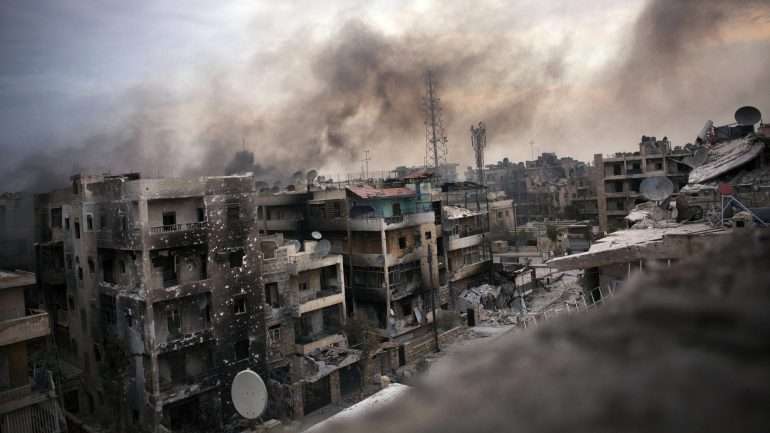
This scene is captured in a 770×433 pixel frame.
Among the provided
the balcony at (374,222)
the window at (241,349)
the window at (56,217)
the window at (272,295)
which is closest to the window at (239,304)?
the window at (241,349)

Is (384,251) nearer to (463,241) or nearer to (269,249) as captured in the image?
(269,249)

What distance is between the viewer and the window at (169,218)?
75.6 ft

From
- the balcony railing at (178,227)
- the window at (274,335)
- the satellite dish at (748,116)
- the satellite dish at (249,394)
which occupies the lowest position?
the satellite dish at (249,394)

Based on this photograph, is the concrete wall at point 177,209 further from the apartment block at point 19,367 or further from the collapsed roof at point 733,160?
the collapsed roof at point 733,160

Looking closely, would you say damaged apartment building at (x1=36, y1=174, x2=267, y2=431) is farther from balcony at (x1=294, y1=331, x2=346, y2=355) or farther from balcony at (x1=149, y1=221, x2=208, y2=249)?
balcony at (x1=294, y1=331, x2=346, y2=355)

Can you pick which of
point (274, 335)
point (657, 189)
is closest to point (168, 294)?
point (274, 335)

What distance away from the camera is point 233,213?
24156mm

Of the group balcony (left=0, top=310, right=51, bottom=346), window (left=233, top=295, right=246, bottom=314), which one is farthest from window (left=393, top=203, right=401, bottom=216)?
balcony (left=0, top=310, right=51, bottom=346)

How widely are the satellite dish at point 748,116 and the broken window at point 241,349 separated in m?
29.5

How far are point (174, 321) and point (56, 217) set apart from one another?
39.3ft

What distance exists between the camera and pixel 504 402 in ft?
3.57

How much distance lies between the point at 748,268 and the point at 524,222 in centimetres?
7385

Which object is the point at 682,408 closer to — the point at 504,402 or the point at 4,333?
the point at 504,402

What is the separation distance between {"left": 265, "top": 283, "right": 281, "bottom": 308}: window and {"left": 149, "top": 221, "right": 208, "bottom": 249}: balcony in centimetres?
417
